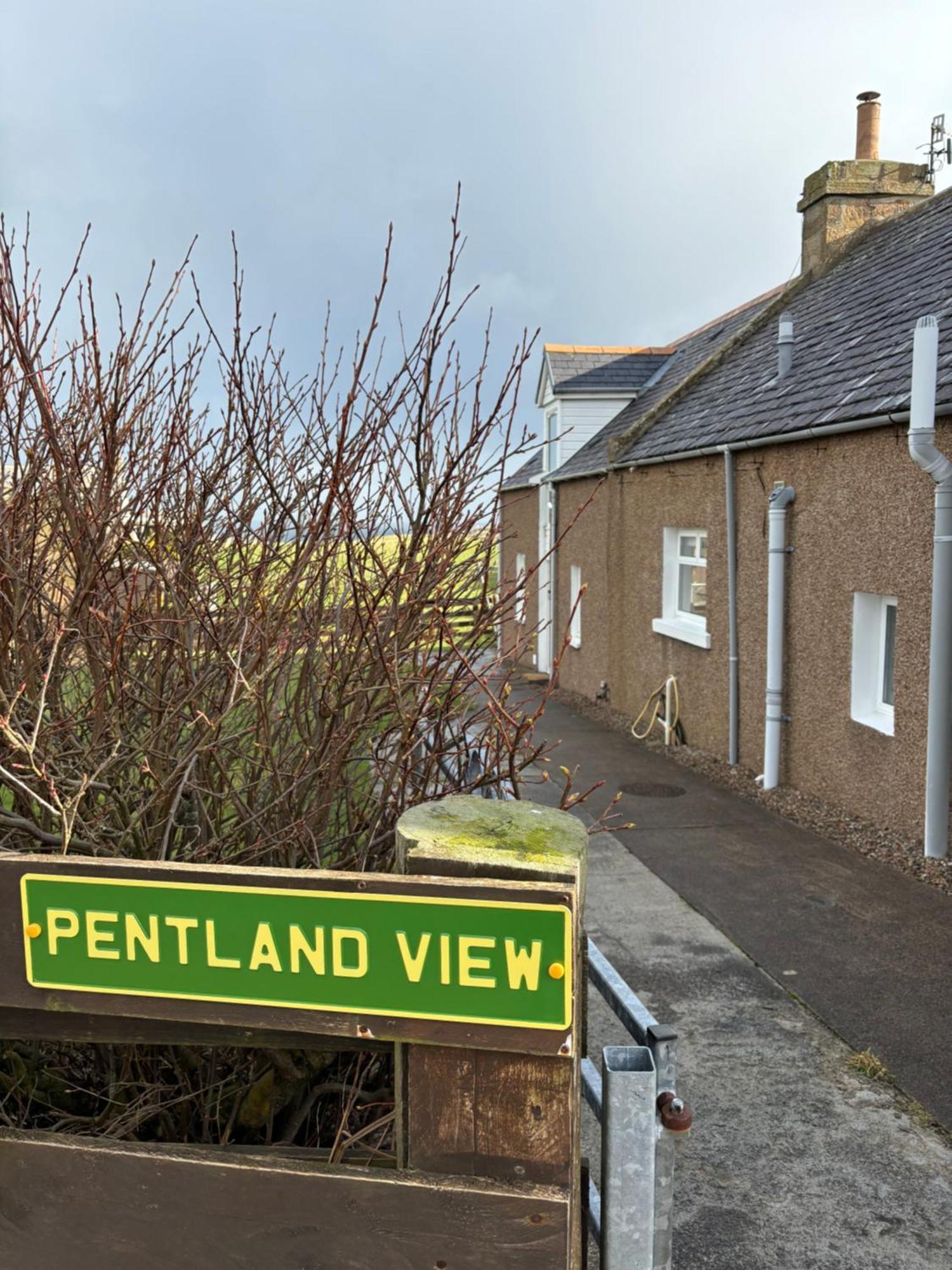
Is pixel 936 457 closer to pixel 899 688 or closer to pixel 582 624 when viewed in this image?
pixel 899 688

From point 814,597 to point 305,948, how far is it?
26.1 ft

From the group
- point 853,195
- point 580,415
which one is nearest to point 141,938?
point 853,195

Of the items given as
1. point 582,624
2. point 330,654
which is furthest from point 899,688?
point 582,624

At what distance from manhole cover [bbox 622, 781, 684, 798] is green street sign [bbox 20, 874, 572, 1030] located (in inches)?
317

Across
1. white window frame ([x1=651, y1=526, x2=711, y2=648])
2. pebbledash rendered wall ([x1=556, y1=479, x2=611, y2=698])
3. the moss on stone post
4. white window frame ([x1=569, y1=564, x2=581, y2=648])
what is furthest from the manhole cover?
the moss on stone post

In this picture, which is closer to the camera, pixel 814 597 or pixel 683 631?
pixel 814 597

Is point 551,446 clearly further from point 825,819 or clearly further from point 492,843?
point 492,843

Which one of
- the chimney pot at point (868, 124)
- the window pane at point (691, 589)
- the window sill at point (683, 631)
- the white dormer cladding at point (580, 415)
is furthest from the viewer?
the white dormer cladding at point (580, 415)

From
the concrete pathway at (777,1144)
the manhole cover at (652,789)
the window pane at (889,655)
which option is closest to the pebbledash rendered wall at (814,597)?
the window pane at (889,655)

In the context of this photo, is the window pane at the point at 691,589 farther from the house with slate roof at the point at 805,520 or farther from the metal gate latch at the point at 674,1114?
the metal gate latch at the point at 674,1114

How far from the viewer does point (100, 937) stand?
1.93 meters

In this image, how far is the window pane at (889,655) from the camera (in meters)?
8.25

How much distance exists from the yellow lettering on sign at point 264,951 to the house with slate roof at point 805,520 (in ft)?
3.88

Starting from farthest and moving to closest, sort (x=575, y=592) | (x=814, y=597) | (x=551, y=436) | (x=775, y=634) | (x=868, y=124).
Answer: (x=551, y=436)
(x=575, y=592)
(x=868, y=124)
(x=775, y=634)
(x=814, y=597)
